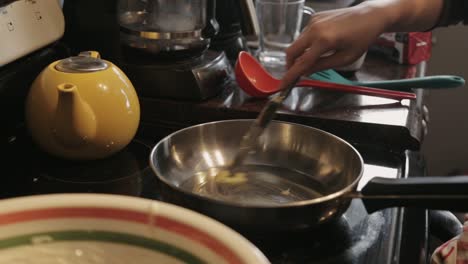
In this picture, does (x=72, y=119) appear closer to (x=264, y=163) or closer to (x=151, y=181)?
(x=151, y=181)

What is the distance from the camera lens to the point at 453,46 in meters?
1.66

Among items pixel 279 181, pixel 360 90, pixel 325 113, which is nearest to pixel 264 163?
pixel 279 181

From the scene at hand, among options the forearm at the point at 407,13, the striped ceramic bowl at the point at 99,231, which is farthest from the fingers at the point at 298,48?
the striped ceramic bowl at the point at 99,231

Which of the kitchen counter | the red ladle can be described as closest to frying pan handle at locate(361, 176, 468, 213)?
the kitchen counter

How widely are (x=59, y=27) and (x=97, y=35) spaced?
74 mm

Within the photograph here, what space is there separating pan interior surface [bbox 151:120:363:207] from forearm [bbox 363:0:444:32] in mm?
253

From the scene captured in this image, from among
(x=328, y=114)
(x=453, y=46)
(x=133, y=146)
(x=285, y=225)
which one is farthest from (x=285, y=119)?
(x=453, y=46)

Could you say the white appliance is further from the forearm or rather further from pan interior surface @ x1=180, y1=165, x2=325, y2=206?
the forearm

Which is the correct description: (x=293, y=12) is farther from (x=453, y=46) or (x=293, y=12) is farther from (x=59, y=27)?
(x=453, y=46)

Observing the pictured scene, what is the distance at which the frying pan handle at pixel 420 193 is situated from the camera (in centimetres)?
43

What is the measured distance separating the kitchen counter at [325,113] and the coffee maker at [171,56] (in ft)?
0.06

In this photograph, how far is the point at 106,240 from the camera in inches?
14.2

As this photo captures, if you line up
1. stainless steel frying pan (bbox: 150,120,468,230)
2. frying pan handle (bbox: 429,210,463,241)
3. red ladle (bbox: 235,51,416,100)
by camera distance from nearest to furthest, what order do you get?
stainless steel frying pan (bbox: 150,120,468,230), frying pan handle (bbox: 429,210,463,241), red ladle (bbox: 235,51,416,100)

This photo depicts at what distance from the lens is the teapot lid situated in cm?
61
